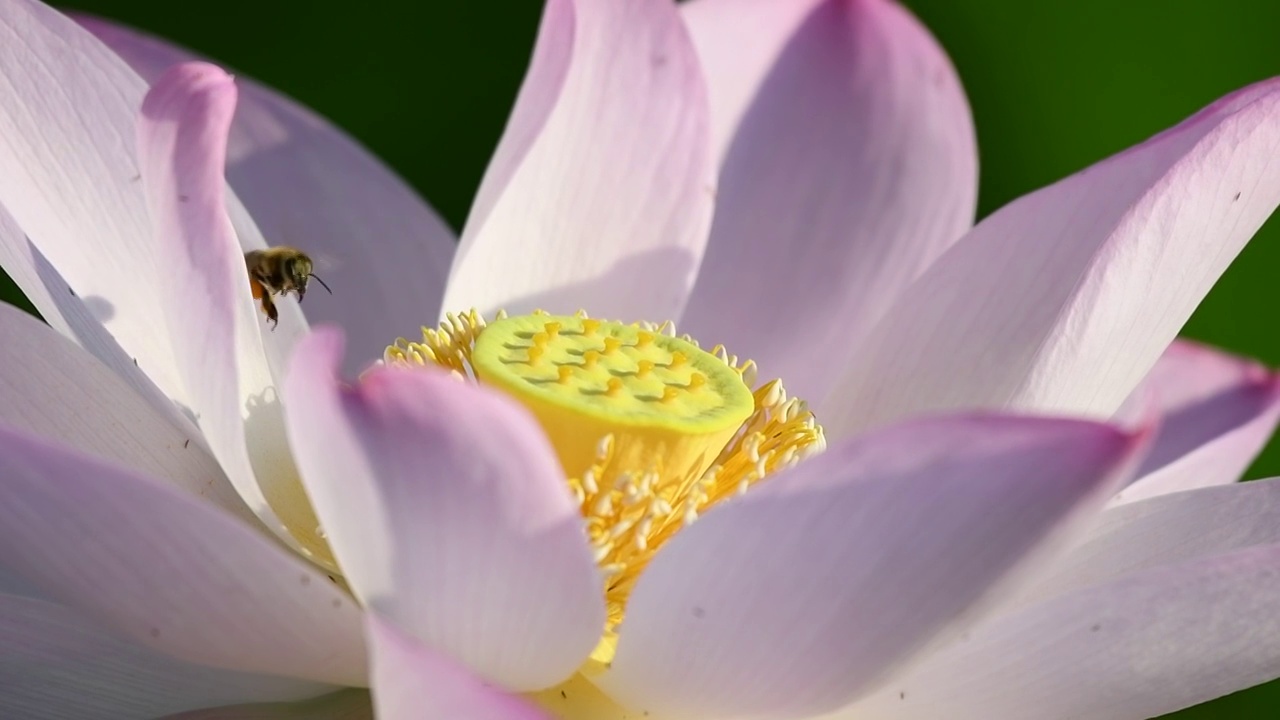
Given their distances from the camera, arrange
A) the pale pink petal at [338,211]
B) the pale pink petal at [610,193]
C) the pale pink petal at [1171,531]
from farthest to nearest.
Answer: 1. the pale pink petal at [338,211]
2. the pale pink petal at [610,193]
3. the pale pink petal at [1171,531]

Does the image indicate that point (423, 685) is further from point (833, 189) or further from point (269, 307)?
point (833, 189)

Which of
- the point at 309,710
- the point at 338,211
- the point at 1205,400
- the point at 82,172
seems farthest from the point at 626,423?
the point at 1205,400

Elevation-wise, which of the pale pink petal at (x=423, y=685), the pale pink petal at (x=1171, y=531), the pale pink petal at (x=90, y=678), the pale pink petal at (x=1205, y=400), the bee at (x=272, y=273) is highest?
the pale pink petal at (x=423, y=685)

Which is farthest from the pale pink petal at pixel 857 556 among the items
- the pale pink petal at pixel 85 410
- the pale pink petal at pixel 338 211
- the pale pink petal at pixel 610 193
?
the pale pink petal at pixel 338 211

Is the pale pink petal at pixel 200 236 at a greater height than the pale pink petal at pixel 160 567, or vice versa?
the pale pink petal at pixel 200 236

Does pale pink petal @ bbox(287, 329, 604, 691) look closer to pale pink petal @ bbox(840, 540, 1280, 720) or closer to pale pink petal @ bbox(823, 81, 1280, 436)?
pale pink petal @ bbox(840, 540, 1280, 720)

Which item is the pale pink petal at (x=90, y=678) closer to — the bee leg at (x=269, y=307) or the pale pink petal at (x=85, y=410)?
the pale pink petal at (x=85, y=410)

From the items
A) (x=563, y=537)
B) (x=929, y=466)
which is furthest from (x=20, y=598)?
(x=929, y=466)
